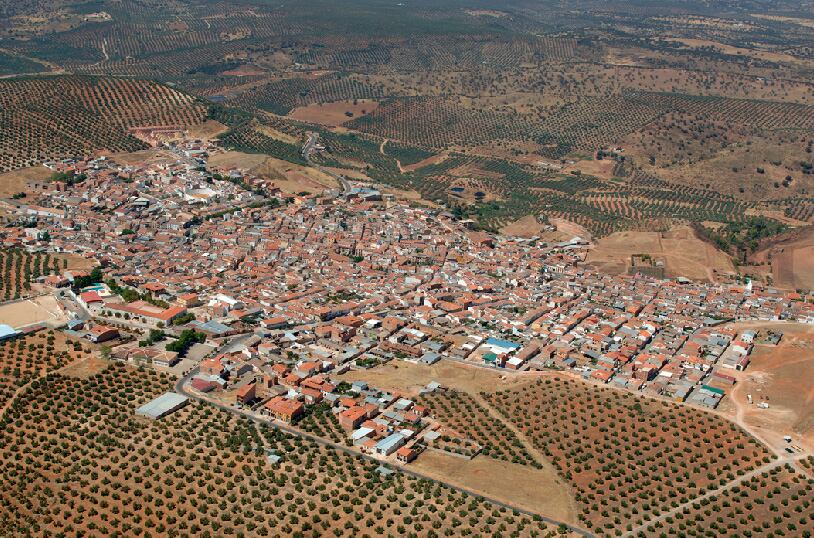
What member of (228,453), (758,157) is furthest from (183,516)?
(758,157)

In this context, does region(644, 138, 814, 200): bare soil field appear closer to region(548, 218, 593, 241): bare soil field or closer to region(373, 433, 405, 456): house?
region(548, 218, 593, 241): bare soil field

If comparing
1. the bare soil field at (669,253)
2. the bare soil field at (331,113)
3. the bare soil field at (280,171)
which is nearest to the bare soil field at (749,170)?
the bare soil field at (669,253)

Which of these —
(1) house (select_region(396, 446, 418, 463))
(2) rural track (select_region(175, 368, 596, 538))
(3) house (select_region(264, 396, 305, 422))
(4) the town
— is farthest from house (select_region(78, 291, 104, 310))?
(1) house (select_region(396, 446, 418, 463))

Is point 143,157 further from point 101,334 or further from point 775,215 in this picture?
point 775,215

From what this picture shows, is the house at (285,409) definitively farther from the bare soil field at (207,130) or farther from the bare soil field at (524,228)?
the bare soil field at (207,130)

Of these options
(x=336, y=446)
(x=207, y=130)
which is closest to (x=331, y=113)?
(x=207, y=130)
